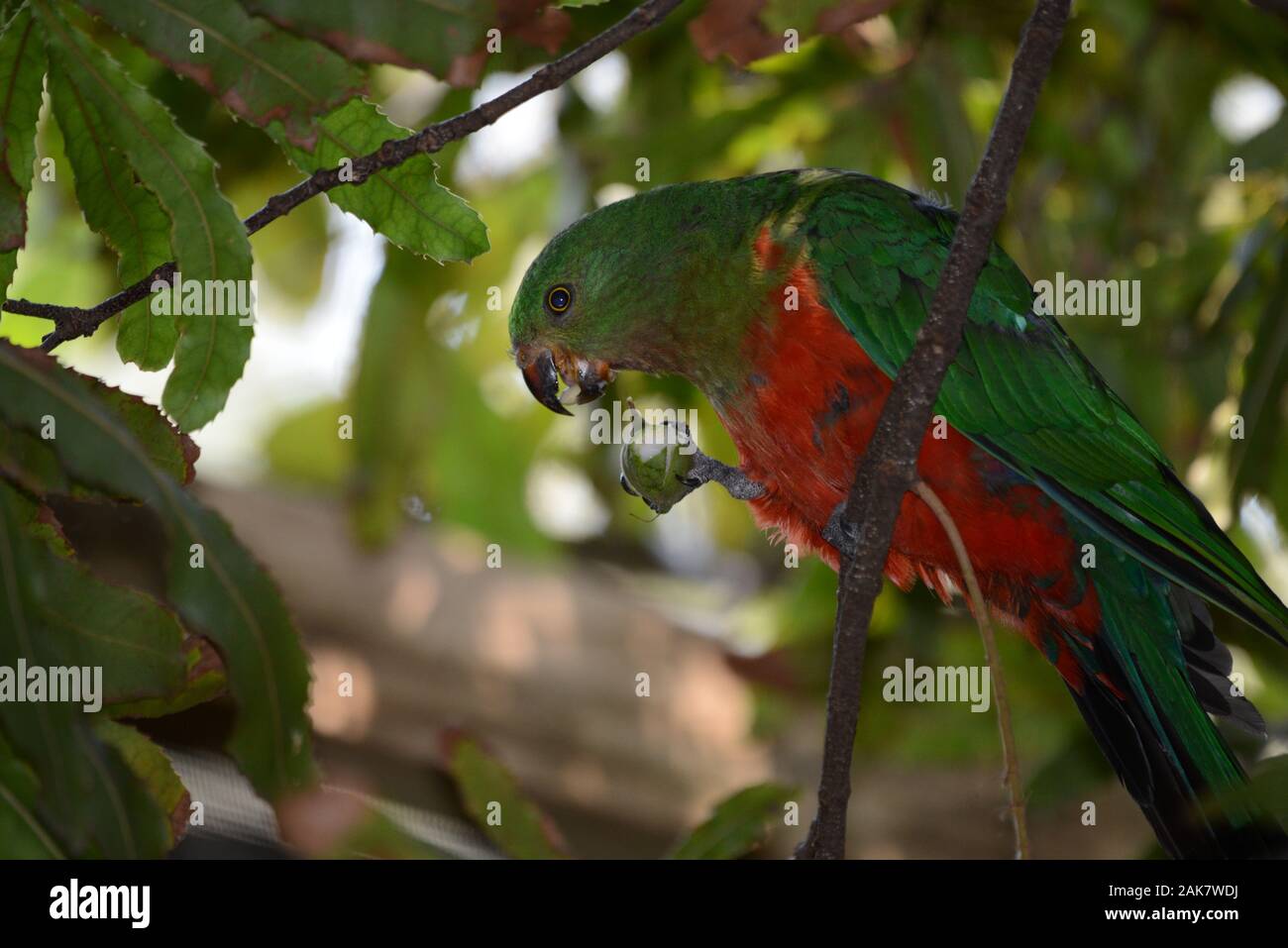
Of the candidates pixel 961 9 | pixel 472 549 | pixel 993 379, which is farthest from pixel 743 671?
pixel 961 9

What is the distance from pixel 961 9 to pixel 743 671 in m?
3.18

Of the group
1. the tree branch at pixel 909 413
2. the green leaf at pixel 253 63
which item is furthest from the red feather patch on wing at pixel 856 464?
the green leaf at pixel 253 63

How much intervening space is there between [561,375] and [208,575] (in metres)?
1.91

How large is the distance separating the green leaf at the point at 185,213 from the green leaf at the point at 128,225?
0.10 metres

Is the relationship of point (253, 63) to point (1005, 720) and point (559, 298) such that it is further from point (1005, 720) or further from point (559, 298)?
point (1005, 720)

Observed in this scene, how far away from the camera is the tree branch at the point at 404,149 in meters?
2.30

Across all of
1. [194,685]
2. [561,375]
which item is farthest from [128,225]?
[561,375]

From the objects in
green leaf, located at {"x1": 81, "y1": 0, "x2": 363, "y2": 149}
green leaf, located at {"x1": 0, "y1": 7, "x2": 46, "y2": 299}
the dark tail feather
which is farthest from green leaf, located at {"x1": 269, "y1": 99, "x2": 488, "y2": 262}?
the dark tail feather

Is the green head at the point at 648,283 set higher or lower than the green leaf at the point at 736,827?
higher

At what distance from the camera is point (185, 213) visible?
7.99 feet

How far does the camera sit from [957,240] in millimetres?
2391

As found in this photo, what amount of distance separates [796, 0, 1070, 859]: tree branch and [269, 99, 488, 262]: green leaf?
916 millimetres

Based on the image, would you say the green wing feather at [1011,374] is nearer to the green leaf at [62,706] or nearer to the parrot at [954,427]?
the parrot at [954,427]
